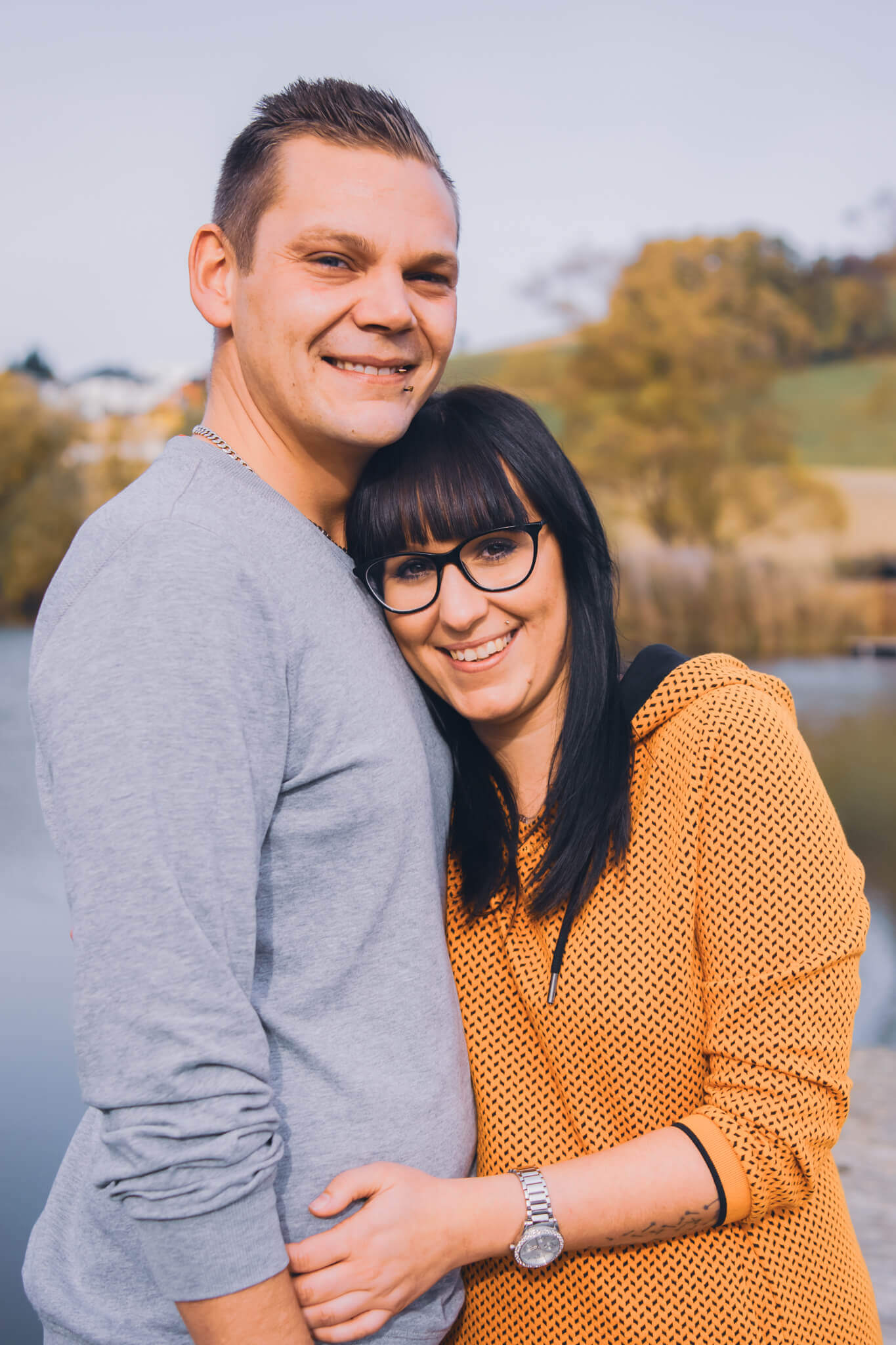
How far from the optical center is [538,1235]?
1087 mm

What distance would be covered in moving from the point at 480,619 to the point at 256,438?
0.36 m

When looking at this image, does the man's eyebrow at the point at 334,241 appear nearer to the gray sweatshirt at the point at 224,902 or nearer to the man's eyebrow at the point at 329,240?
the man's eyebrow at the point at 329,240

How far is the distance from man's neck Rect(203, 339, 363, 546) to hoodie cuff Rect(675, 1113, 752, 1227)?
34.2 inches

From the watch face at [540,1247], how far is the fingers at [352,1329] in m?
0.17

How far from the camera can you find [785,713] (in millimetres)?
1251

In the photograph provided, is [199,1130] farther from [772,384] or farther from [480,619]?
[772,384]

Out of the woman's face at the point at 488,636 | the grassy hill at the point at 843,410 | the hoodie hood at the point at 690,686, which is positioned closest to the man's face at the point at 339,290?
the woman's face at the point at 488,636

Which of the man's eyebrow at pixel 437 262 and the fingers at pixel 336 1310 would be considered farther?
the man's eyebrow at pixel 437 262

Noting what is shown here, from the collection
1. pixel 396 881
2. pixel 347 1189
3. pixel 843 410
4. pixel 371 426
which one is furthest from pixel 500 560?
pixel 843 410

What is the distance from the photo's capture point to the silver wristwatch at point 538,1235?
3.57ft

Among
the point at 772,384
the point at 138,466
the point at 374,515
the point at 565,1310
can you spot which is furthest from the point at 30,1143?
the point at 772,384

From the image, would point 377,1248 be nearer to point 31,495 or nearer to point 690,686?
point 690,686

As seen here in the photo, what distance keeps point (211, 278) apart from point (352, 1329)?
1166mm

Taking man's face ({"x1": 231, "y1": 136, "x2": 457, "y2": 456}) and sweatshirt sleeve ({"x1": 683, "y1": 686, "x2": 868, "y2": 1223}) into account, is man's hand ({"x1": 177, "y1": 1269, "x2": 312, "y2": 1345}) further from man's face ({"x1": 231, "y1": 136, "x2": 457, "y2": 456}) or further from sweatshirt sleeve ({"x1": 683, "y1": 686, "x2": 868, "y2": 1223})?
man's face ({"x1": 231, "y1": 136, "x2": 457, "y2": 456})
